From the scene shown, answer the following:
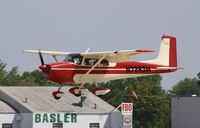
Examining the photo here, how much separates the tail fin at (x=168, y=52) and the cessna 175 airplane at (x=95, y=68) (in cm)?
43

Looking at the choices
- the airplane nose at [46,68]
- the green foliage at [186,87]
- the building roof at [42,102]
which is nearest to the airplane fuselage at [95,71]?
the airplane nose at [46,68]

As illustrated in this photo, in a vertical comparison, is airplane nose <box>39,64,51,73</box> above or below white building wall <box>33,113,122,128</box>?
above

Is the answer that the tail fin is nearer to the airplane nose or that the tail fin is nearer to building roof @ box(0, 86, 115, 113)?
the airplane nose

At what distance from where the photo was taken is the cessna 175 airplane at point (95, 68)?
52938mm

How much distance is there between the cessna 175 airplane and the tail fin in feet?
1.40

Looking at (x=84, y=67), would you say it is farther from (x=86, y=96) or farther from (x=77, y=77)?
(x=86, y=96)

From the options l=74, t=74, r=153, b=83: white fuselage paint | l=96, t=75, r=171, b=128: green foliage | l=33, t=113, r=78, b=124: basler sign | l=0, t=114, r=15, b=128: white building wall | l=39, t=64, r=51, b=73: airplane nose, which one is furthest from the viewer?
l=96, t=75, r=171, b=128: green foliage

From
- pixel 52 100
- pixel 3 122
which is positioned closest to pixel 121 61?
pixel 3 122

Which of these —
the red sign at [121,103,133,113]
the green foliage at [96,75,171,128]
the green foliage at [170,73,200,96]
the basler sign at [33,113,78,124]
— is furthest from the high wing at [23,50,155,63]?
the green foliage at [170,73,200,96]

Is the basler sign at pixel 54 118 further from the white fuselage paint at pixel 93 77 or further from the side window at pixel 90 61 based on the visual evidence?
the side window at pixel 90 61

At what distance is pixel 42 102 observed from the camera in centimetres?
8412

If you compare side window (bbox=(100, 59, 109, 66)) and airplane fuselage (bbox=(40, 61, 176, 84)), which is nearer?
airplane fuselage (bbox=(40, 61, 176, 84))

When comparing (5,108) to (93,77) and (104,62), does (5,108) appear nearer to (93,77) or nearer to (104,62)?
(104,62)

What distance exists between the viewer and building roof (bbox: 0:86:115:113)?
82188 mm
